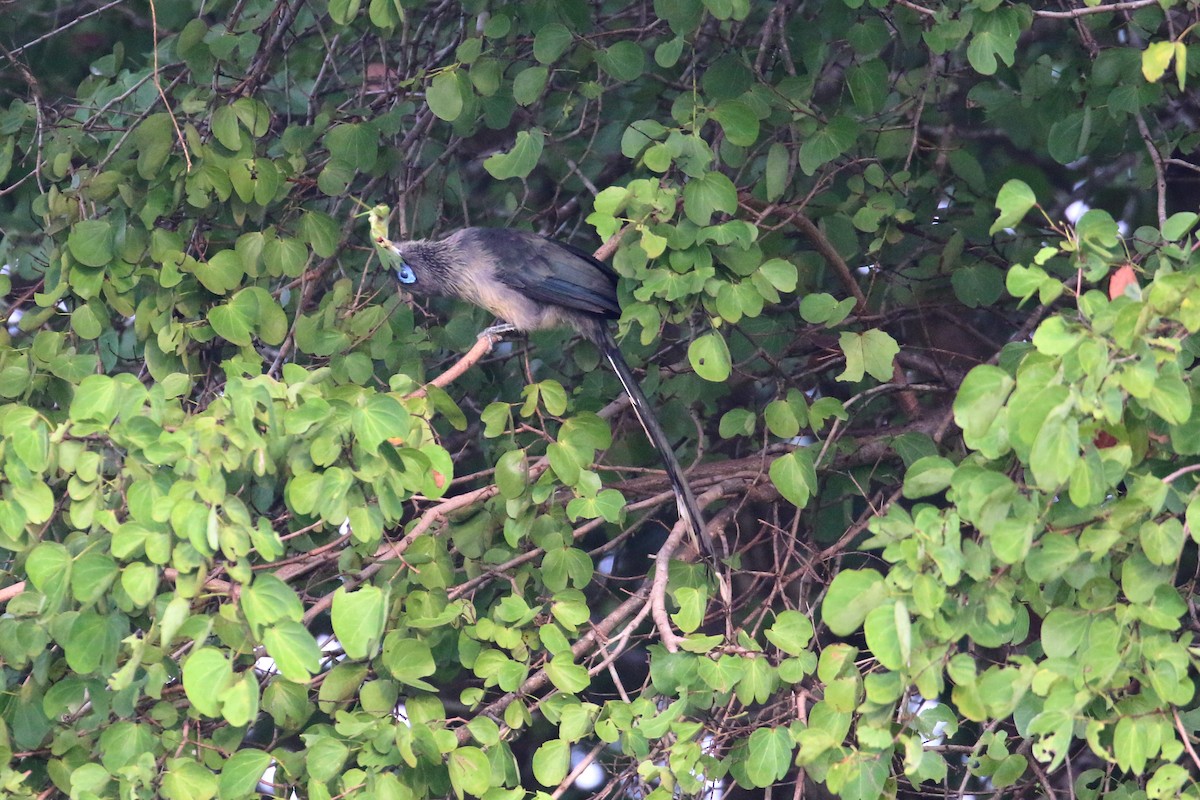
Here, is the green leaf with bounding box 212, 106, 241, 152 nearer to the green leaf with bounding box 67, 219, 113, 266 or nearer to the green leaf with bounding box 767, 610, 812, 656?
the green leaf with bounding box 67, 219, 113, 266

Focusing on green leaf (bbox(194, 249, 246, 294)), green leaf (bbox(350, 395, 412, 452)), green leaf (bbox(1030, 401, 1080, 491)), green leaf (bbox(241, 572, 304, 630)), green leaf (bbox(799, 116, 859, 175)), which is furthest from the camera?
green leaf (bbox(194, 249, 246, 294))

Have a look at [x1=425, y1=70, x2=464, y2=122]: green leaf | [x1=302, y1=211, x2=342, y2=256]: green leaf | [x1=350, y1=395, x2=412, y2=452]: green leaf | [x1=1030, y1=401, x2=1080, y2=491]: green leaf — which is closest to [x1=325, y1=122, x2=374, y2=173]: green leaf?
[x1=302, y1=211, x2=342, y2=256]: green leaf

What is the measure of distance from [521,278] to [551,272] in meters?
0.13

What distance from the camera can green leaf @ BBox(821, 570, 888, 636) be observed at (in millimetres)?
2930

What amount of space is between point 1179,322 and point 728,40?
2.19 meters

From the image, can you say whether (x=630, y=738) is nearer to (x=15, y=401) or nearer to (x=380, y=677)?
(x=380, y=677)

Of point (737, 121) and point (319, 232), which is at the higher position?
point (737, 121)

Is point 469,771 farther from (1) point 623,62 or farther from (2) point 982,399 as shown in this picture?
(1) point 623,62

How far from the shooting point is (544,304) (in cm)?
562

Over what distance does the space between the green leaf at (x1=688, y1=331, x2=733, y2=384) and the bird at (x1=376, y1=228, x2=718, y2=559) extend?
1.30 metres

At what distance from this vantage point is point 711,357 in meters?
3.92

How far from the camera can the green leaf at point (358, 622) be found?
321cm

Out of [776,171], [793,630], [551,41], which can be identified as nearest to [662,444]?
[776,171]

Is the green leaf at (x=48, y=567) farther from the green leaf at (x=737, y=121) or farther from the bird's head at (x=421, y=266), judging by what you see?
the green leaf at (x=737, y=121)
